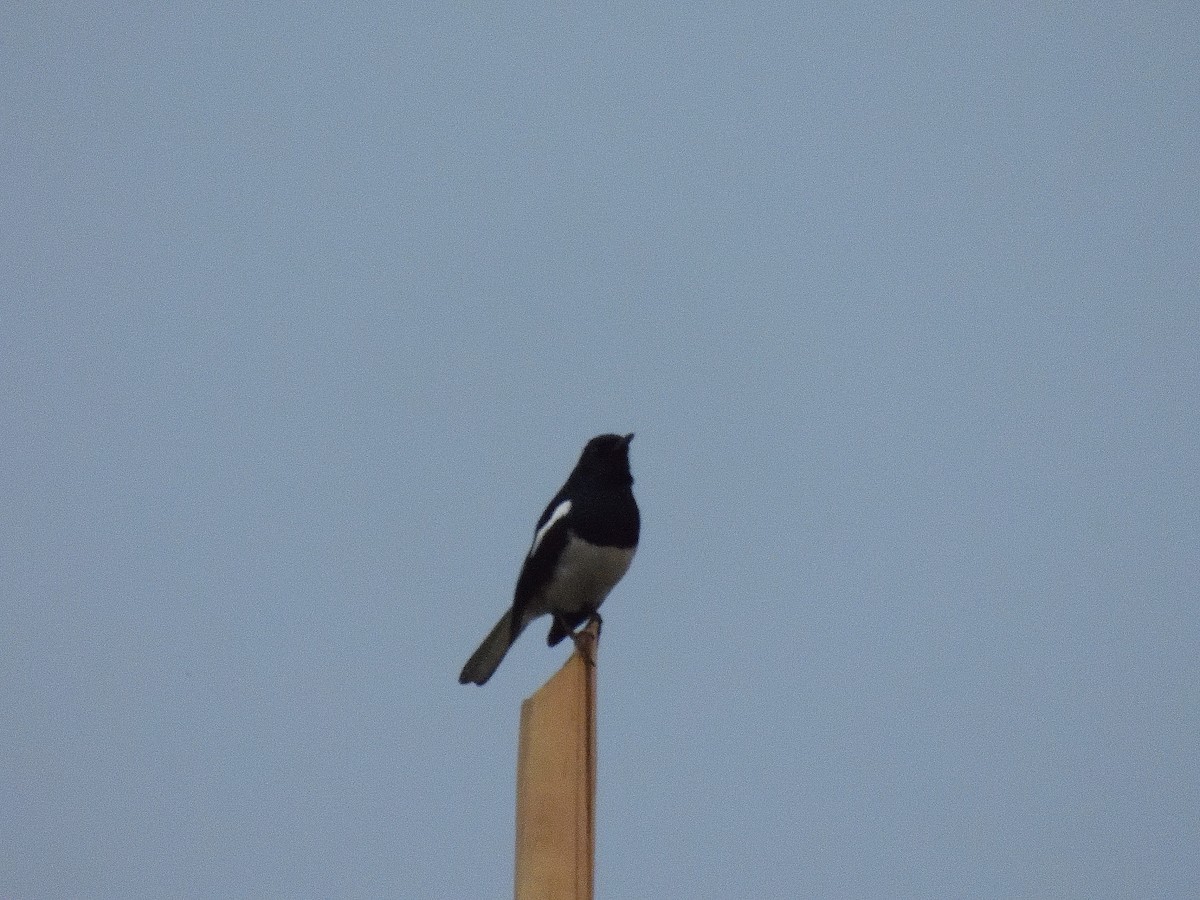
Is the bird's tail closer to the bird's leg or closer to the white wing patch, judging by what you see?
the white wing patch

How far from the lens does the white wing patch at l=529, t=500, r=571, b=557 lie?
23.6 feet

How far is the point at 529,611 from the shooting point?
7.17 m

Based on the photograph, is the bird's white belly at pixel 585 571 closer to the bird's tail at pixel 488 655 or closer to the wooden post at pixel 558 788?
the bird's tail at pixel 488 655

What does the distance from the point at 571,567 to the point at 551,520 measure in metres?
0.39

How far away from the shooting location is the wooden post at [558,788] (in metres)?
3.32

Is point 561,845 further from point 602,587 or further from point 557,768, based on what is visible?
point 602,587

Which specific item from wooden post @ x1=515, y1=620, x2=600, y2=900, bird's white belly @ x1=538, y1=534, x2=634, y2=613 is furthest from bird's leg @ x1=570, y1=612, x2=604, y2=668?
bird's white belly @ x1=538, y1=534, x2=634, y2=613

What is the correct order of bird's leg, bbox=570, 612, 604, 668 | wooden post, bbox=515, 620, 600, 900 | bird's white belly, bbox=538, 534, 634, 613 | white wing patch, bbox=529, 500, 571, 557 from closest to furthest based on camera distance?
wooden post, bbox=515, 620, 600, 900 → bird's leg, bbox=570, 612, 604, 668 → bird's white belly, bbox=538, 534, 634, 613 → white wing patch, bbox=529, 500, 571, 557

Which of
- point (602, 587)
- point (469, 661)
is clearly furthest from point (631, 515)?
point (469, 661)

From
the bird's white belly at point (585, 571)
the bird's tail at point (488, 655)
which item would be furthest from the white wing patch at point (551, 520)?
the bird's tail at point (488, 655)

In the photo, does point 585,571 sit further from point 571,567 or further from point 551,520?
point 551,520

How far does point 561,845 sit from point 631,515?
12.5 feet

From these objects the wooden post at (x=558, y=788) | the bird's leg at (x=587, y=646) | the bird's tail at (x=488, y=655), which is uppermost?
the bird's tail at (x=488, y=655)

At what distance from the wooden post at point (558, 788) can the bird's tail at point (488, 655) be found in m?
3.28
